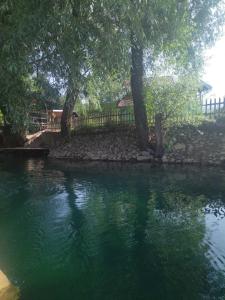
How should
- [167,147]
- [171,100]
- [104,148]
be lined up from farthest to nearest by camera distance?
[104,148] → [167,147] → [171,100]

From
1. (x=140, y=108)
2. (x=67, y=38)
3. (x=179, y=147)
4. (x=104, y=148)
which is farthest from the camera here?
(x=104, y=148)

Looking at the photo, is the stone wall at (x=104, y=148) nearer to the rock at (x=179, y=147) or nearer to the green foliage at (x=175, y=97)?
the rock at (x=179, y=147)

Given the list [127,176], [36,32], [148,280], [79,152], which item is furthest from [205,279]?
[79,152]

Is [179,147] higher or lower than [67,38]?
lower

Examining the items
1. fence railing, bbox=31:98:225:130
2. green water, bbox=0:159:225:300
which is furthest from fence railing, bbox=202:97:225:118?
green water, bbox=0:159:225:300

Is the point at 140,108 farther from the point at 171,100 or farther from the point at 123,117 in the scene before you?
the point at 123,117

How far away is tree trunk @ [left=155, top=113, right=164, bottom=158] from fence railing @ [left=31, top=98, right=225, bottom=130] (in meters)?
0.66

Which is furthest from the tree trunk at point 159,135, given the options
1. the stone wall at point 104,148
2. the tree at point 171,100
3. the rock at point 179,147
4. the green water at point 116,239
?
the green water at point 116,239

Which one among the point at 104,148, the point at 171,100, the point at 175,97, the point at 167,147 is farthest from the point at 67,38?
the point at 104,148

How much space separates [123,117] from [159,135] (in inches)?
200

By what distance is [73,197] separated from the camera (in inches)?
473

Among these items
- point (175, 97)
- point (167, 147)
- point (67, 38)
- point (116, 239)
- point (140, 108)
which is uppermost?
point (67, 38)

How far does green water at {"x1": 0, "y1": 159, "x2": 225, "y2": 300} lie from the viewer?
218 inches

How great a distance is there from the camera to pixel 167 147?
20406mm
